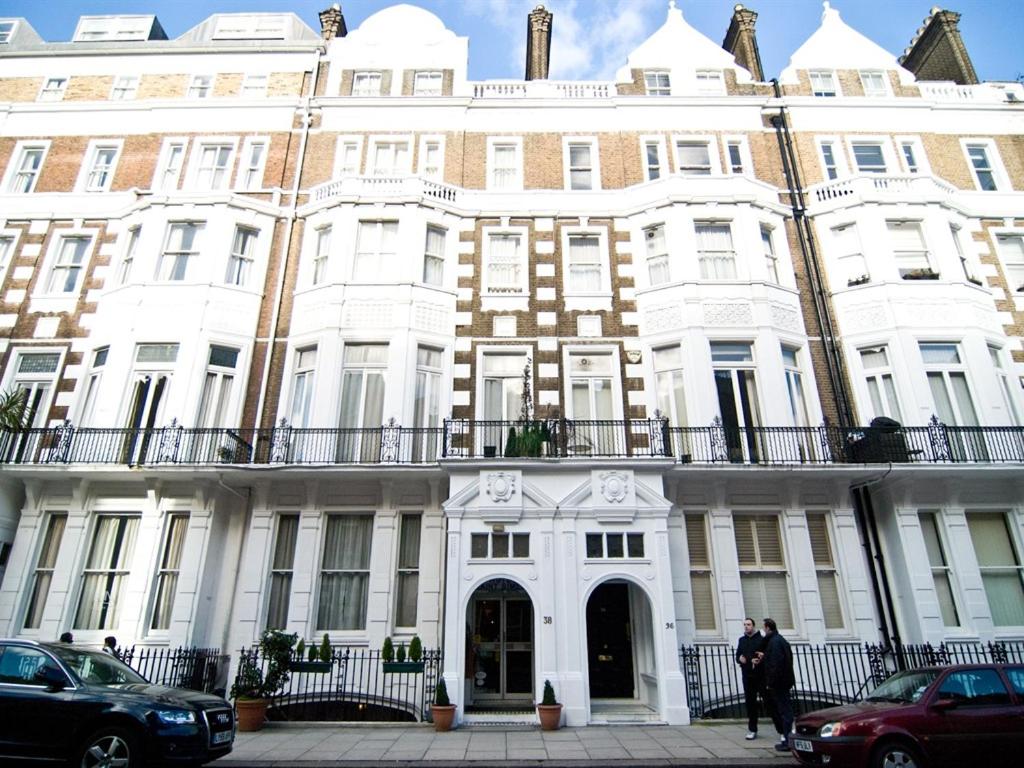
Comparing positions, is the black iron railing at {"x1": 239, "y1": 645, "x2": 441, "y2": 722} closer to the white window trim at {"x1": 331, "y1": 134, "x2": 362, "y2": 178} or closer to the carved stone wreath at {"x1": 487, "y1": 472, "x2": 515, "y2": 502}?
the carved stone wreath at {"x1": 487, "y1": 472, "x2": 515, "y2": 502}

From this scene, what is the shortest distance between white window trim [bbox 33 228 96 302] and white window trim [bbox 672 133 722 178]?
18905 mm

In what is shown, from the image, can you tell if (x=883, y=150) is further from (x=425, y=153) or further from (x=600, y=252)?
(x=425, y=153)

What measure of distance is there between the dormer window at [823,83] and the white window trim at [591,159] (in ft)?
27.2

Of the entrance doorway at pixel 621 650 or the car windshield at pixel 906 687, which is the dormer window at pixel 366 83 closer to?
the entrance doorway at pixel 621 650

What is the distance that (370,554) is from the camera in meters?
14.5

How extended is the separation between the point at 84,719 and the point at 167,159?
17.9m

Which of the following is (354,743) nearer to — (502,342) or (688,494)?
(688,494)

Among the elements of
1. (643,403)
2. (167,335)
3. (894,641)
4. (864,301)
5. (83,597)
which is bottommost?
(894,641)

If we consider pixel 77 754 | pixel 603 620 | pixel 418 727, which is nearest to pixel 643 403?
pixel 603 620

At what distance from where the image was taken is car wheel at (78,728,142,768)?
748 cm

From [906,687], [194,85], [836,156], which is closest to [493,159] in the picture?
[194,85]

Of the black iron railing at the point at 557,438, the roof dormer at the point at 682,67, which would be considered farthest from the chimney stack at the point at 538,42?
the black iron railing at the point at 557,438

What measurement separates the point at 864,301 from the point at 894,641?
9222 mm

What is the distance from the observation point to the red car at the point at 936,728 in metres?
7.75
